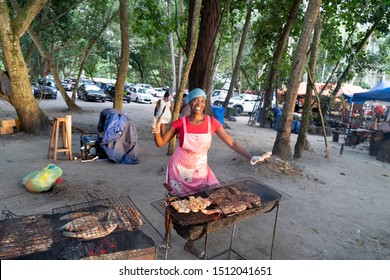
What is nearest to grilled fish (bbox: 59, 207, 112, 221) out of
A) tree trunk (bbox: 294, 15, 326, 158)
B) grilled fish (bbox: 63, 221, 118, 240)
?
grilled fish (bbox: 63, 221, 118, 240)

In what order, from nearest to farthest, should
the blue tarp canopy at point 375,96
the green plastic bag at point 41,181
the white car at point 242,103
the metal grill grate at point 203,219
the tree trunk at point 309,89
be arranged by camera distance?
the metal grill grate at point 203,219
the green plastic bag at point 41,181
the tree trunk at point 309,89
the blue tarp canopy at point 375,96
the white car at point 242,103

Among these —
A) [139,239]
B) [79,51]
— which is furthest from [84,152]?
[79,51]

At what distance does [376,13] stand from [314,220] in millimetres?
10649

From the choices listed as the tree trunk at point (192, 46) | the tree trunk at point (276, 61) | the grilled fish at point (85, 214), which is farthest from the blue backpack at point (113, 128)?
the tree trunk at point (276, 61)

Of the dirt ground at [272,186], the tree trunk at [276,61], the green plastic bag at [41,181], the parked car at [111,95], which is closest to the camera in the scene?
the dirt ground at [272,186]

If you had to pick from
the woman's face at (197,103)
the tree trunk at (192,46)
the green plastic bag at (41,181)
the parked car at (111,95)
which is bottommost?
the parked car at (111,95)

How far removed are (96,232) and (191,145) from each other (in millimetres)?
1357

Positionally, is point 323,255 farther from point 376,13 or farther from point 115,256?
point 376,13

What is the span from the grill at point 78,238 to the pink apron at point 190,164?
0.80 metres

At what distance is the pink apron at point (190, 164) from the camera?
321cm

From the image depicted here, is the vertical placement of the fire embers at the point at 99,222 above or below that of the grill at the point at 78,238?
above

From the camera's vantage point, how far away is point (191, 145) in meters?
3.21

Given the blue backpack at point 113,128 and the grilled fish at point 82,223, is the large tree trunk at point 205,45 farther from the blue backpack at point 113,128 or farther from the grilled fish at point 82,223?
the grilled fish at point 82,223

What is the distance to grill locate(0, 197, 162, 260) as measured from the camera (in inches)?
81.9
